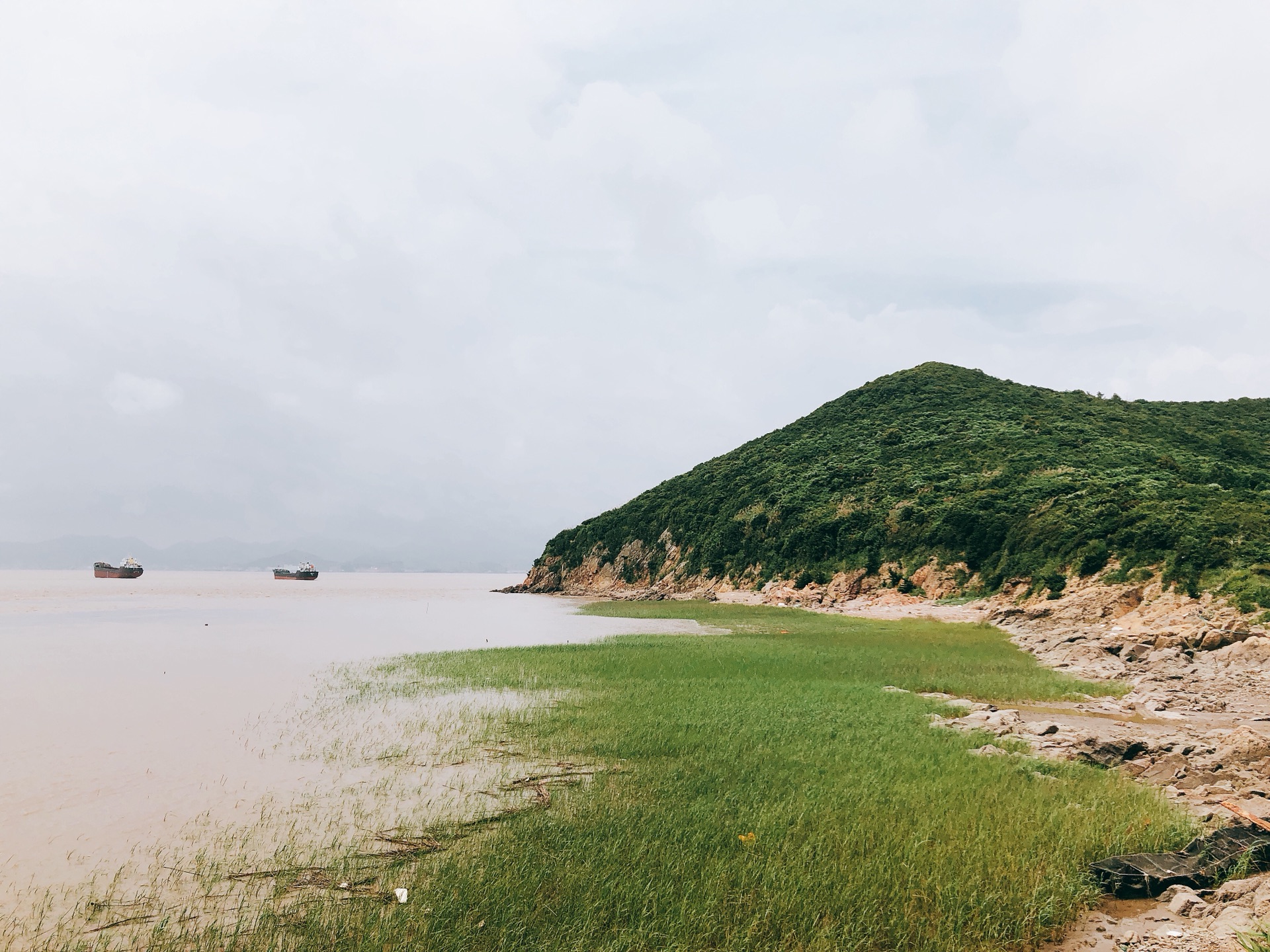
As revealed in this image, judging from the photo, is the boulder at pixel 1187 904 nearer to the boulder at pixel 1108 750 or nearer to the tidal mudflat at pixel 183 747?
the boulder at pixel 1108 750

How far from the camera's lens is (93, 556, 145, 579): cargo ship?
123 m

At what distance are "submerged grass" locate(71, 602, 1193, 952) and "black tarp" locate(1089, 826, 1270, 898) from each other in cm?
42

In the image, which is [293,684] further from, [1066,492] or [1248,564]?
[1066,492]

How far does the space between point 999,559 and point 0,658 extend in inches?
2366

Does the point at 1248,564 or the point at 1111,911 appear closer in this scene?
the point at 1111,911

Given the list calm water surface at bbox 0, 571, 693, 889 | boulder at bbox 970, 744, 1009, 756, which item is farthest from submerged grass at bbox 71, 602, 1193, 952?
calm water surface at bbox 0, 571, 693, 889

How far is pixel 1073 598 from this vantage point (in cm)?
4081

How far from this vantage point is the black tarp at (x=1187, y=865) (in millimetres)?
7500

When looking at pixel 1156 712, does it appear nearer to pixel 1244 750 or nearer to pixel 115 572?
pixel 1244 750

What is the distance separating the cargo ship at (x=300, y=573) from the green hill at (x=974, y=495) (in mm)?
66476

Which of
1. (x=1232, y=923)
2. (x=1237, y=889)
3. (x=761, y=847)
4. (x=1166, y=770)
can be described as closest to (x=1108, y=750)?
(x=1166, y=770)

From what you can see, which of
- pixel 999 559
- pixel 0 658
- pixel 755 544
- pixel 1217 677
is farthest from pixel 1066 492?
pixel 0 658

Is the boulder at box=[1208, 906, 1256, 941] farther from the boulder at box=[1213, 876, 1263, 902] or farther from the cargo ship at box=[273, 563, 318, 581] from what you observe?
the cargo ship at box=[273, 563, 318, 581]

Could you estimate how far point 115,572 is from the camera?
12606 cm
